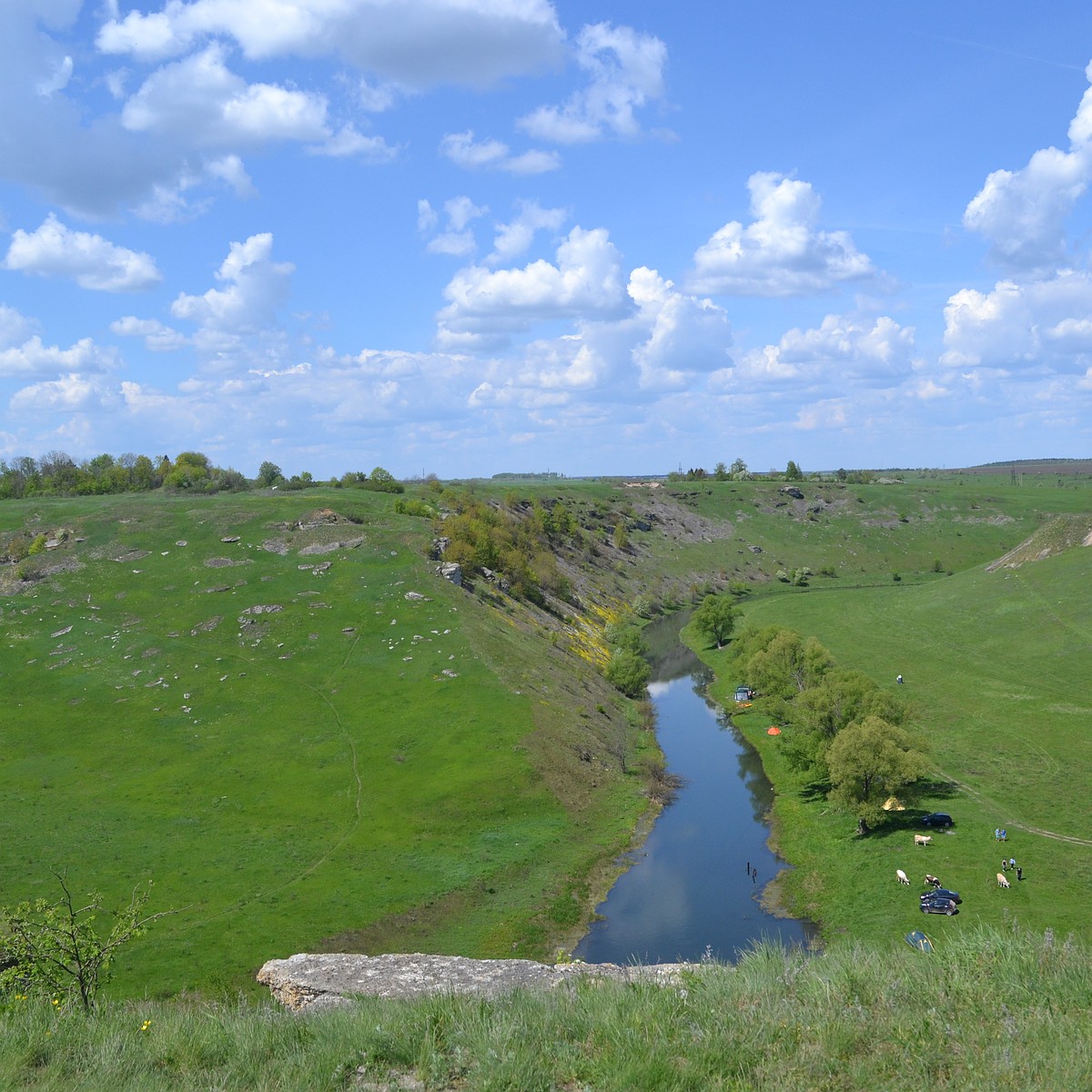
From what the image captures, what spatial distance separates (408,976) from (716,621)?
117m

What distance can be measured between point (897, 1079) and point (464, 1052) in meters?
6.39

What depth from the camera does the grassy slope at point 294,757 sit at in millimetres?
50250

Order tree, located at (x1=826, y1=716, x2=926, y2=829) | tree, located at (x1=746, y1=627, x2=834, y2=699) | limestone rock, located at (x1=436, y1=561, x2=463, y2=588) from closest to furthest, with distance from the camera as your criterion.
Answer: tree, located at (x1=826, y1=716, x2=926, y2=829), tree, located at (x1=746, y1=627, x2=834, y2=699), limestone rock, located at (x1=436, y1=561, x2=463, y2=588)

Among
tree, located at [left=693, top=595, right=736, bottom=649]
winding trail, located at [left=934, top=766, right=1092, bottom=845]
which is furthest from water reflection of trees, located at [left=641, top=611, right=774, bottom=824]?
winding trail, located at [left=934, top=766, right=1092, bottom=845]

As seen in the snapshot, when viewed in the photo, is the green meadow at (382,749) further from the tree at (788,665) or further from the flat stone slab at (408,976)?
the flat stone slab at (408,976)

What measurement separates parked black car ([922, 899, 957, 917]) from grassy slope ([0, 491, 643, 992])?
21564mm

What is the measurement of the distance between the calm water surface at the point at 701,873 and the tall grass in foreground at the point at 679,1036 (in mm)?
16073

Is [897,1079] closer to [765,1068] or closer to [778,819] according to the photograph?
[765,1068]

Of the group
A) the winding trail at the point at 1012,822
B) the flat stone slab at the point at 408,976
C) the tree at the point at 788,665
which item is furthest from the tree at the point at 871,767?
the flat stone slab at the point at 408,976

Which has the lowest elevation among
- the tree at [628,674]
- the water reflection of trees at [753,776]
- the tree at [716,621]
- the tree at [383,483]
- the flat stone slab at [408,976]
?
the water reflection of trees at [753,776]

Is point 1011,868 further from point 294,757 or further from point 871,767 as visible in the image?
point 294,757

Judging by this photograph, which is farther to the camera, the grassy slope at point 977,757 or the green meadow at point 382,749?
the green meadow at point 382,749

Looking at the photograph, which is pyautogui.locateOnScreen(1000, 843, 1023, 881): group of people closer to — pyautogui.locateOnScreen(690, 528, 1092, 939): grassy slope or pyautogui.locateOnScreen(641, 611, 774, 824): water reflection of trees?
→ pyautogui.locateOnScreen(690, 528, 1092, 939): grassy slope

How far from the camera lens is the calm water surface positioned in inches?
1849
